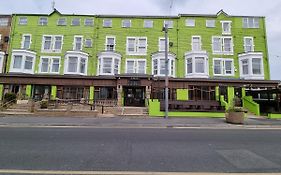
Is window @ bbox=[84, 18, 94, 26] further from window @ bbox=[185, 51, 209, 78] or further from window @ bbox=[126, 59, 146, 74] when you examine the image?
window @ bbox=[185, 51, 209, 78]

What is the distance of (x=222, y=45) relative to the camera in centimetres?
2859

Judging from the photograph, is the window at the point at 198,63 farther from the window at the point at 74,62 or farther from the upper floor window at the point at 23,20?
the upper floor window at the point at 23,20

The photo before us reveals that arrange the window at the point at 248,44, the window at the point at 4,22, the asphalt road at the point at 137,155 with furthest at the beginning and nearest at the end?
the window at the point at 4,22 < the window at the point at 248,44 < the asphalt road at the point at 137,155

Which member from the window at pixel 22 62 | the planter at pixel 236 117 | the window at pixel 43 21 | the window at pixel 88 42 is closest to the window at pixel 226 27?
the planter at pixel 236 117

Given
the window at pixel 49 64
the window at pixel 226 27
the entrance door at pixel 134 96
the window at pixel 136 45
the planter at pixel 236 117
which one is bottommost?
the planter at pixel 236 117

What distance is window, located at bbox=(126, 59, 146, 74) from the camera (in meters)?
27.9

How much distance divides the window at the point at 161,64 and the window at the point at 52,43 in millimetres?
14799

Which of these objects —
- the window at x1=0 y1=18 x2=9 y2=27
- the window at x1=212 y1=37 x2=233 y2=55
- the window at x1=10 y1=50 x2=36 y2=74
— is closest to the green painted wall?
the window at x1=212 y1=37 x2=233 y2=55

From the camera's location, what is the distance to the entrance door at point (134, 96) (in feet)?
82.3

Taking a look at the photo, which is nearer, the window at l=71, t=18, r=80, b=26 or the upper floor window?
the upper floor window

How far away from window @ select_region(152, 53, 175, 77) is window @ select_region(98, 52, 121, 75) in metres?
5.63

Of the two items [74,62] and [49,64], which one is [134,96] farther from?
[49,64]

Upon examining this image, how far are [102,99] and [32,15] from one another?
18.5m

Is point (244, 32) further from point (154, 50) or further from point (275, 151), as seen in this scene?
point (275, 151)
